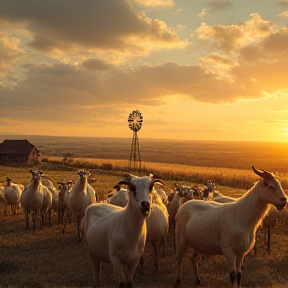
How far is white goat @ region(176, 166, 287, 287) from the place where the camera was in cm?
761

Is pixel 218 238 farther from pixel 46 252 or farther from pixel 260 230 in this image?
pixel 260 230

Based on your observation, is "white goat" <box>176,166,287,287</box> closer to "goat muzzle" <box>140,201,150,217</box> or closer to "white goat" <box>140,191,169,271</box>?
"white goat" <box>140,191,169,271</box>

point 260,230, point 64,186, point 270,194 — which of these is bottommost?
point 260,230

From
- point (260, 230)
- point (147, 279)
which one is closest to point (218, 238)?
point (147, 279)

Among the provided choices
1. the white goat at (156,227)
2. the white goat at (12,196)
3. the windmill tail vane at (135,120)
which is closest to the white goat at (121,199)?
the white goat at (156,227)

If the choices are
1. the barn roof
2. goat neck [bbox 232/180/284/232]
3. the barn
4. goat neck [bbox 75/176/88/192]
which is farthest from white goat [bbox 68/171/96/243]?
the barn roof

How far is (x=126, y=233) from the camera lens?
6.81 meters

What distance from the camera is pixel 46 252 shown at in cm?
1233

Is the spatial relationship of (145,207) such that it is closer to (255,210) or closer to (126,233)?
(126,233)

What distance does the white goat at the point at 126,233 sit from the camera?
6363 millimetres

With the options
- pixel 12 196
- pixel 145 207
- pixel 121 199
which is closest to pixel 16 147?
pixel 12 196

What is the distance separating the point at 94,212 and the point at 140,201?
250cm

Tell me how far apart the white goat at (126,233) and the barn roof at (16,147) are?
5987 centimetres

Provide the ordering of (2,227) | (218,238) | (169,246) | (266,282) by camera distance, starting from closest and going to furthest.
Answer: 1. (218,238)
2. (266,282)
3. (169,246)
4. (2,227)
